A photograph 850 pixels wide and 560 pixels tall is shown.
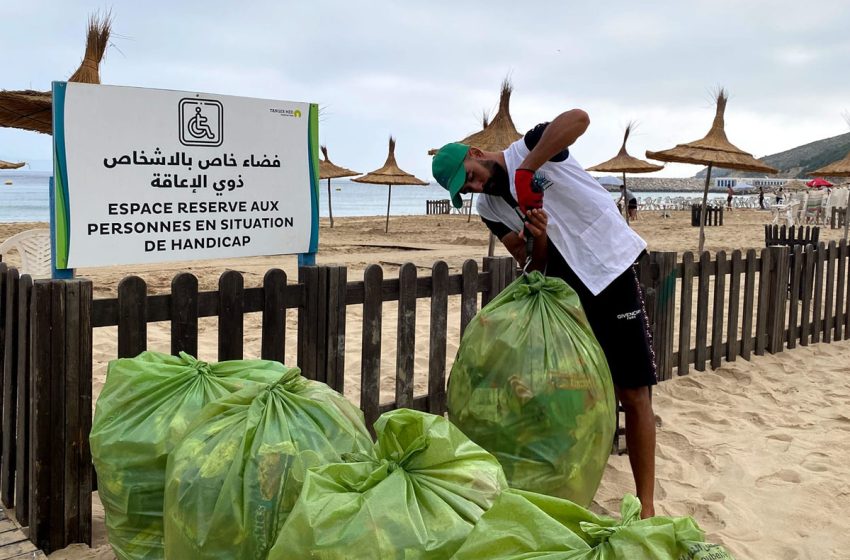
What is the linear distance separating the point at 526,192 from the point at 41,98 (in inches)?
178

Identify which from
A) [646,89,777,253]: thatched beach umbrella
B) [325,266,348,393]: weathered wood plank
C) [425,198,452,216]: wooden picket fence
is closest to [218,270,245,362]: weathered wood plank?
[325,266,348,393]: weathered wood plank

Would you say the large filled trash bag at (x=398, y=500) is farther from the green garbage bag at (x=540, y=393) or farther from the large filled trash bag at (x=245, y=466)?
the green garbage bag at (x=540, y=393)

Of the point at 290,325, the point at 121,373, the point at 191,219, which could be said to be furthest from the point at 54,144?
the point at 290,325

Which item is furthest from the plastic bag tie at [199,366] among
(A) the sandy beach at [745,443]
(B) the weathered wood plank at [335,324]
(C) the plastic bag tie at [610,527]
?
(C) the plastic bag tie at [610,527]

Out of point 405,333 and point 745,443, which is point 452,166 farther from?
point 745,443

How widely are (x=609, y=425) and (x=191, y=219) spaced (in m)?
1.80

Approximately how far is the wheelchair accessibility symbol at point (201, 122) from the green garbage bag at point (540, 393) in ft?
4.38

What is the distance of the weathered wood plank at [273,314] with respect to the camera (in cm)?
313

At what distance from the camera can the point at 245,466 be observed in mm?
1699

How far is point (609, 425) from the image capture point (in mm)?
2566

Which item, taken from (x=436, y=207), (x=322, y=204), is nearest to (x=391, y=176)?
(x=436, y=207)

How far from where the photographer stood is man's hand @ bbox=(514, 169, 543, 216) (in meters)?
2.65

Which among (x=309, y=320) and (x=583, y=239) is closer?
(x=583, y=239)

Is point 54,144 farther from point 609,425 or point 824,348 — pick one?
point 824,348
